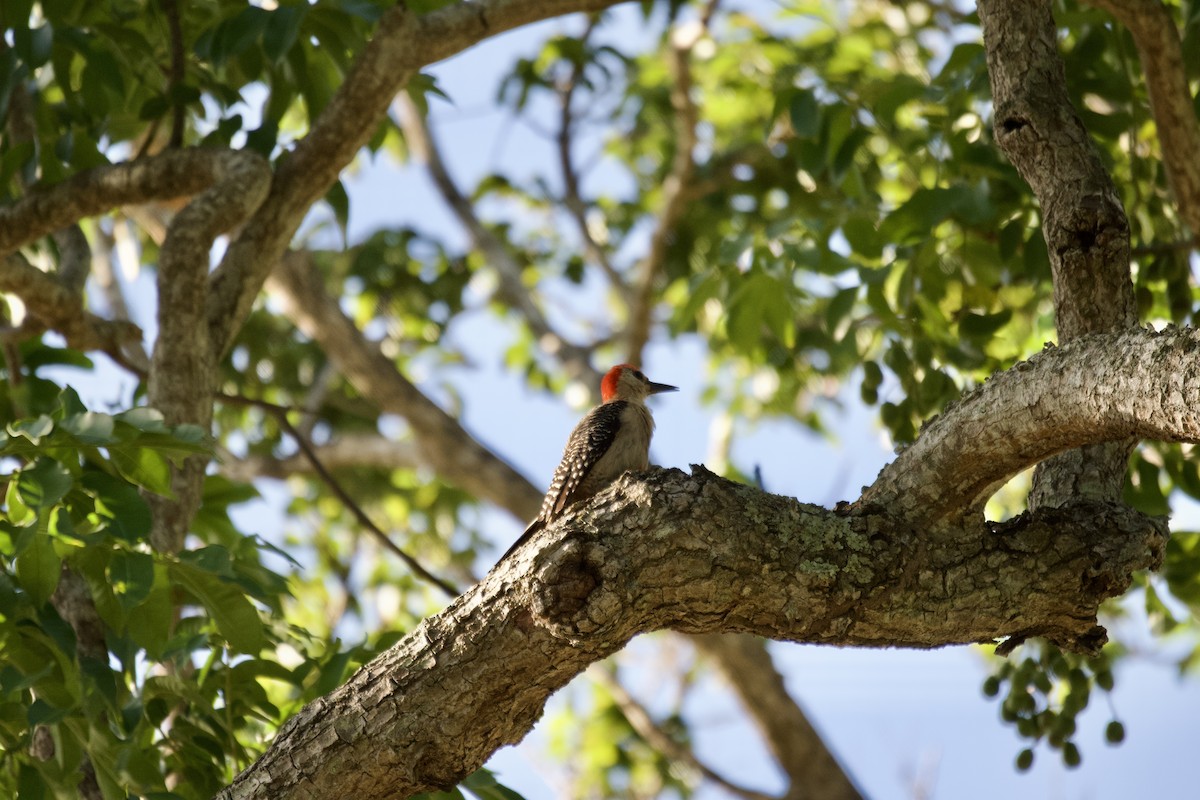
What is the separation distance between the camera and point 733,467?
6781 millimetres

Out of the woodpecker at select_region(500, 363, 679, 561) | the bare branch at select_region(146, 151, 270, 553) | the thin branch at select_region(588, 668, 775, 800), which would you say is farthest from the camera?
the thin branch at select_region(588, 668, 775, 800)

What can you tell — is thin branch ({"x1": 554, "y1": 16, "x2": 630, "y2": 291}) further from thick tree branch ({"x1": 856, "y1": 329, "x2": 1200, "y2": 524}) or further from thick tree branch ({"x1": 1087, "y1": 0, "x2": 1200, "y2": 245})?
thick tree branch ({"x1": 856, "y1": 329, "x2": 1200, "y2": 524})

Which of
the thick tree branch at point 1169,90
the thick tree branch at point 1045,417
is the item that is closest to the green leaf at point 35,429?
the thick tree branch at point 1045,417

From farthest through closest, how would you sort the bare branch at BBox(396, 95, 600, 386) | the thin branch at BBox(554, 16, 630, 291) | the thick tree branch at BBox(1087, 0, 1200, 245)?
the thin branch at BBox(554, 16, 630, 291)
the bare branch at BBox(396, 95, 600, 386)
the thick tree branch at BBox(1087, 0, 1200, 245)

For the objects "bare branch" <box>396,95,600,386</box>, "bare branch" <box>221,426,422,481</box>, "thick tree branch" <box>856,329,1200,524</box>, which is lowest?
"thick tree branch" <box>856,329,1200,524</box>

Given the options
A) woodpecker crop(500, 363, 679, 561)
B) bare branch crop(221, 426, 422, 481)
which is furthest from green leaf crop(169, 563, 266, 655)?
bare branch crop(221, 426, 422, 481)

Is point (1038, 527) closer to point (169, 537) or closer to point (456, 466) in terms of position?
point (169, 537)

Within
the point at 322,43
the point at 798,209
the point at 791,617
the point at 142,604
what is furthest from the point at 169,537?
the point at 798,209

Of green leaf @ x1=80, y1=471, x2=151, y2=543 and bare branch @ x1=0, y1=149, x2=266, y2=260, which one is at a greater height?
bare branch @ x1=0, y1=149, x2=266, y2=260

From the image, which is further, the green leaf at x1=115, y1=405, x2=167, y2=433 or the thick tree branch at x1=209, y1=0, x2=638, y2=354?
the thick tree branch at x1=209, y1=0, x2=638, y2=354

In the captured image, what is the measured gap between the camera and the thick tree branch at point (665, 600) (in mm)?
2623

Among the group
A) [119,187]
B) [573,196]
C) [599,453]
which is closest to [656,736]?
[599,453]

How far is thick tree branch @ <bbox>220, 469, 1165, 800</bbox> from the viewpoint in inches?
103

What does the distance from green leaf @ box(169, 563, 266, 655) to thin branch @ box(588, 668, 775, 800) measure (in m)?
4.34
